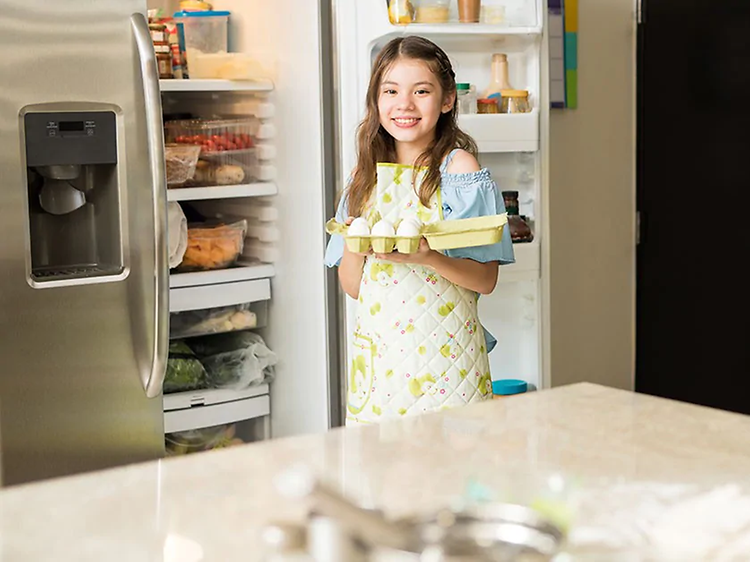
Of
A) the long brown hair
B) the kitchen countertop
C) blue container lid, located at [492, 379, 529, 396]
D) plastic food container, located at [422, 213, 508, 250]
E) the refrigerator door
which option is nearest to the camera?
the kitchen countertop

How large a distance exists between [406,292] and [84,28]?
0.88 m

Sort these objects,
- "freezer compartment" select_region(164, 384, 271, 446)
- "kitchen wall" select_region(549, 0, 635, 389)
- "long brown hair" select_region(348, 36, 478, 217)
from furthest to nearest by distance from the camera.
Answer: "kitchen wall" select_region(549, 0, 635, 389), "freezer compartment" select_region(164, 384, 271, 446), "long brown hair" select_region(348, 36, 478, 217)

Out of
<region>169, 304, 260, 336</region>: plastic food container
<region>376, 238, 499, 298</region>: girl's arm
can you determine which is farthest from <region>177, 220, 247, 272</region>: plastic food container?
<region>376, 238, 499, 298</region>: girl's arm

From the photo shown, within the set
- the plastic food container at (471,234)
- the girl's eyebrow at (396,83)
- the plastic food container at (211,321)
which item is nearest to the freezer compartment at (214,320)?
the plastic food container at (211,321)

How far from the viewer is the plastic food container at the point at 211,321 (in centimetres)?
316

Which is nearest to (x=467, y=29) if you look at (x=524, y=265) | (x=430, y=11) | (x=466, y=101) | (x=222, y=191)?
(x=430, y=11)

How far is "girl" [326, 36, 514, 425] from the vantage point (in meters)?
2.26

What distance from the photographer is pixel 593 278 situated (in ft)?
14.1

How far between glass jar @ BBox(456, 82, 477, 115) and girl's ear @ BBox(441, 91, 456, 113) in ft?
Result: 2.22

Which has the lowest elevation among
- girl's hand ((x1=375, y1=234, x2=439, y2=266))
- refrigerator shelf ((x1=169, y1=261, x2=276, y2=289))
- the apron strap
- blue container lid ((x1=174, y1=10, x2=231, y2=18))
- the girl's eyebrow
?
refrigerator shelf ((x1=169, y1=261, x2=276, y2=289))

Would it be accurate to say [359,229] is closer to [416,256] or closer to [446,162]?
[416,256]

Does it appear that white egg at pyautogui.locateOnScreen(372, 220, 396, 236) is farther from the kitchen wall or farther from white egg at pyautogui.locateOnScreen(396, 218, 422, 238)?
the kitchen wall

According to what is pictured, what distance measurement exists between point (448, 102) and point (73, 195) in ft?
2.79

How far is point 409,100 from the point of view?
7.69 feet
